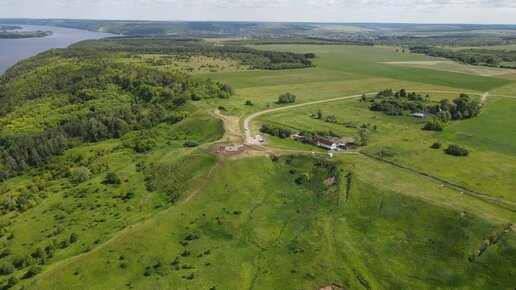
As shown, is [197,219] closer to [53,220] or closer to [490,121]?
[53,220]

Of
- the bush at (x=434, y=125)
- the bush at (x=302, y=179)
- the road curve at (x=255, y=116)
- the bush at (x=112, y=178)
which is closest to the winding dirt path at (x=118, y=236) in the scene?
the road curve at (x=255, y=116)

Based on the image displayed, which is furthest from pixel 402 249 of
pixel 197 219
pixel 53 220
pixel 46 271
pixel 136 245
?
pixel 53 220

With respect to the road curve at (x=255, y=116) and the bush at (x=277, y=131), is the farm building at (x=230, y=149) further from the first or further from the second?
the bush at (x=277, y=131)

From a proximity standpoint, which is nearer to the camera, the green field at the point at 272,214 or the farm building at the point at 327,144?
the green field at the point at 272,214

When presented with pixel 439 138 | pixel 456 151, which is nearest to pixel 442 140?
pixel 439 138

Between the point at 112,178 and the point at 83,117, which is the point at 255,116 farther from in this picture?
the point at 83,117

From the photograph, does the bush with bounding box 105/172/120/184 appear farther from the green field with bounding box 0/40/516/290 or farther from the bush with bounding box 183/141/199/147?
the bush with bounding box 183/141/199/147
